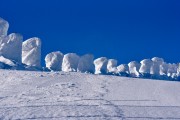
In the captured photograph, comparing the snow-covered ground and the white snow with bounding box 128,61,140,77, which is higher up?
the white snow with bounding box 128,61,140,77

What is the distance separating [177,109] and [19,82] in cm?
820

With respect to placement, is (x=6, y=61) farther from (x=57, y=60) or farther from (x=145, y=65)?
(x=145, y=65)

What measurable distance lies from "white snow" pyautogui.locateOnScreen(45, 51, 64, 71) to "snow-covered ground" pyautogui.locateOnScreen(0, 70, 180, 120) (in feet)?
48.4

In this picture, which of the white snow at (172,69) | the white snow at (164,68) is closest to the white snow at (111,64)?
the white snow at (164,68)

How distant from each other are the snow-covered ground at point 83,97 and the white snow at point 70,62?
14943 millimetres

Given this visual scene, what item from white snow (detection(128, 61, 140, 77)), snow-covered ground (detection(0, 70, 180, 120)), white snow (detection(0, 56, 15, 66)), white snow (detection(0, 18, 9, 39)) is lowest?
snow-covered ground (detection(0, 70, 180, 120))

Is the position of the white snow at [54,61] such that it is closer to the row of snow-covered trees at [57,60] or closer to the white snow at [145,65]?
the row of snow-covered trees at [57,60]

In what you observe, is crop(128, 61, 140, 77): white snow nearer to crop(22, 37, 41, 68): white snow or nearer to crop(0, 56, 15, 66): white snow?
crop(22, 37, 41, 68): white snow

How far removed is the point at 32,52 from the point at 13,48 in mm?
2599

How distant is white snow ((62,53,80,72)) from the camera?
39.6 meters

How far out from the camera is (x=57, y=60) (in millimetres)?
39625

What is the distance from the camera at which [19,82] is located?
21.3 meters

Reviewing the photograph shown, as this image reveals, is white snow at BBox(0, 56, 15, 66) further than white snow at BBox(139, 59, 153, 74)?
No

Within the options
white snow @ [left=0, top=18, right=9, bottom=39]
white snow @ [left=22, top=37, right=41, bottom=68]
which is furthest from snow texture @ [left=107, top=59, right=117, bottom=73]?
white snow @ [left=0, top=18, right=9, bottom=39]
